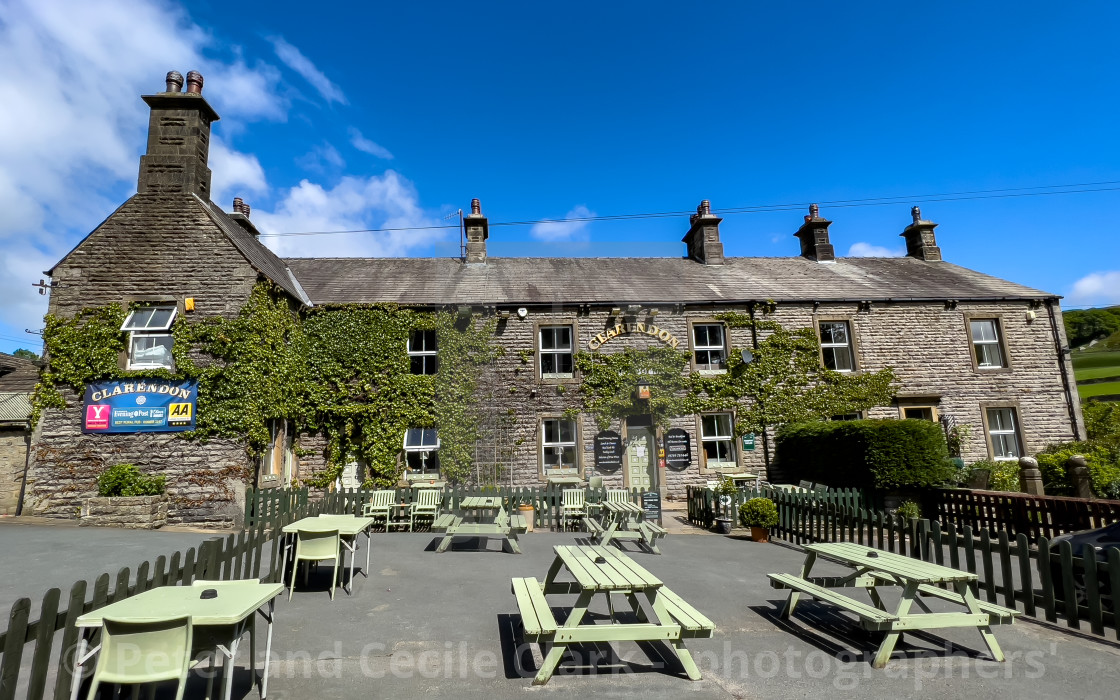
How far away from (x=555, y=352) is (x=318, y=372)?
21.5 ft

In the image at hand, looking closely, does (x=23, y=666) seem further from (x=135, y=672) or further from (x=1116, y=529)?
(x=1116, y=529)

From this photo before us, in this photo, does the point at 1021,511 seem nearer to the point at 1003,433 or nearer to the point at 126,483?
the point at 1003,433

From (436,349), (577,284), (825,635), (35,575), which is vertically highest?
(577,284)

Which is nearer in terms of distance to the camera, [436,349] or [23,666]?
[23,666]

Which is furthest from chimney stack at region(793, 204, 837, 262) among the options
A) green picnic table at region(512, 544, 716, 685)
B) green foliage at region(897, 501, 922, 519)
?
green picnic table at region(512, 544, 716, 685)

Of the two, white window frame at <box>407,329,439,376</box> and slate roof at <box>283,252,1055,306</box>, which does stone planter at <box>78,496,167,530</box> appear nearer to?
white window frame at <box>407,329,439,376</box>

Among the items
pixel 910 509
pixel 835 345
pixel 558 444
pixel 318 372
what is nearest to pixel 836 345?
pixel 835 345

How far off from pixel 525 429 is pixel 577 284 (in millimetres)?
5216

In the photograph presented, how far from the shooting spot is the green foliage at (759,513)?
404 inches

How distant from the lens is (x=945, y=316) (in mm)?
17578

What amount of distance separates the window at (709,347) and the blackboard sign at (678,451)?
88.4 inches

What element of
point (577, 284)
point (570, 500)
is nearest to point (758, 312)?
point (577, 284)

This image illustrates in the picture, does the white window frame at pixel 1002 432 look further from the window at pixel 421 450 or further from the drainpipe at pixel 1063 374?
the window at pixel 421 450

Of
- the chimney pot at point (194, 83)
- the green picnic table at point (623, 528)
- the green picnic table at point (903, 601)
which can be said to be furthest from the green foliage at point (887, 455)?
the chimney pot at point (194, 83)
